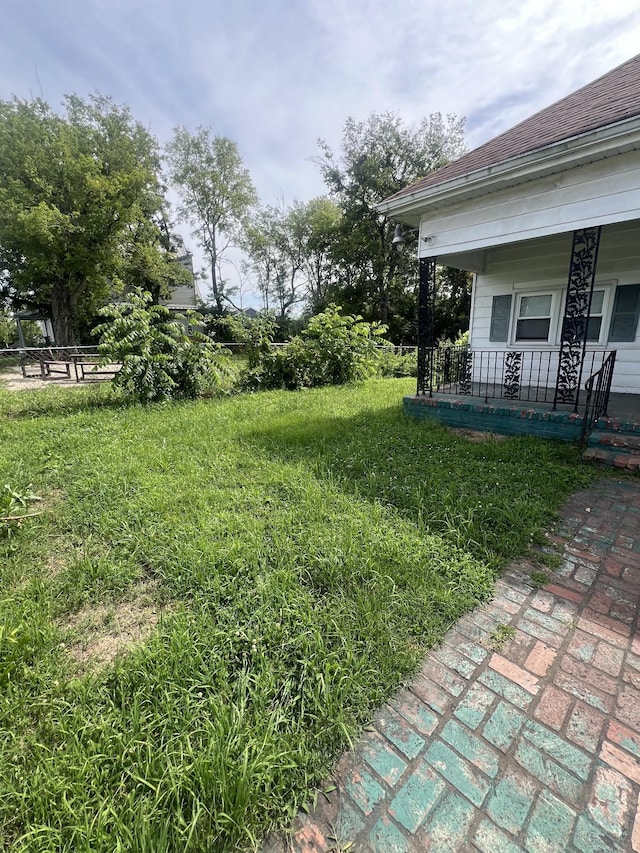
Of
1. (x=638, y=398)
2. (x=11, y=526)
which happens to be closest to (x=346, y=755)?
(x=11, y=526)

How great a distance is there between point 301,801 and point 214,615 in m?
0.98

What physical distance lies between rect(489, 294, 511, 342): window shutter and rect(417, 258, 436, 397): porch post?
1661 millimetres

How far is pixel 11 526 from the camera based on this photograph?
2895mm

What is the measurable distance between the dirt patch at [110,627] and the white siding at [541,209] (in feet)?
19.1

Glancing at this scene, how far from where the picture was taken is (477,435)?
209 inches

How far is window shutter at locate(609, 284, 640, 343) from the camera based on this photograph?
5730 millimetres

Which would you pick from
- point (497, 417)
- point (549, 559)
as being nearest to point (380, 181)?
point (497, 417)

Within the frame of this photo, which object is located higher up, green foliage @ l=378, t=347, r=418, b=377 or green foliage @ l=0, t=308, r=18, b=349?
green foliage @ l=0, t=308, r=18, b=349

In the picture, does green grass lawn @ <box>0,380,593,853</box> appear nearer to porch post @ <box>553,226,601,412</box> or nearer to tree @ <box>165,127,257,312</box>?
porch post @ <box>553,226,601,412</box>

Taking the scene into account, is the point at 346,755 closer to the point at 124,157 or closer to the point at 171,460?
the point at 171,460

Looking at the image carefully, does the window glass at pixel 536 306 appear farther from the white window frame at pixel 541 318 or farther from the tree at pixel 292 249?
the tree at pixel 292 249

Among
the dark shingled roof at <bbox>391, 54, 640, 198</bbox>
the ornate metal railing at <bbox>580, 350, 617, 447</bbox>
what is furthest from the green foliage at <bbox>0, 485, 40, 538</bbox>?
the dark shingled roof at <bbox>391, 54, 640, 198</bbox>

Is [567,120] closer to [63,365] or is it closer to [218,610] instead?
[218,610]

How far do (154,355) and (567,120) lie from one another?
735 cm
